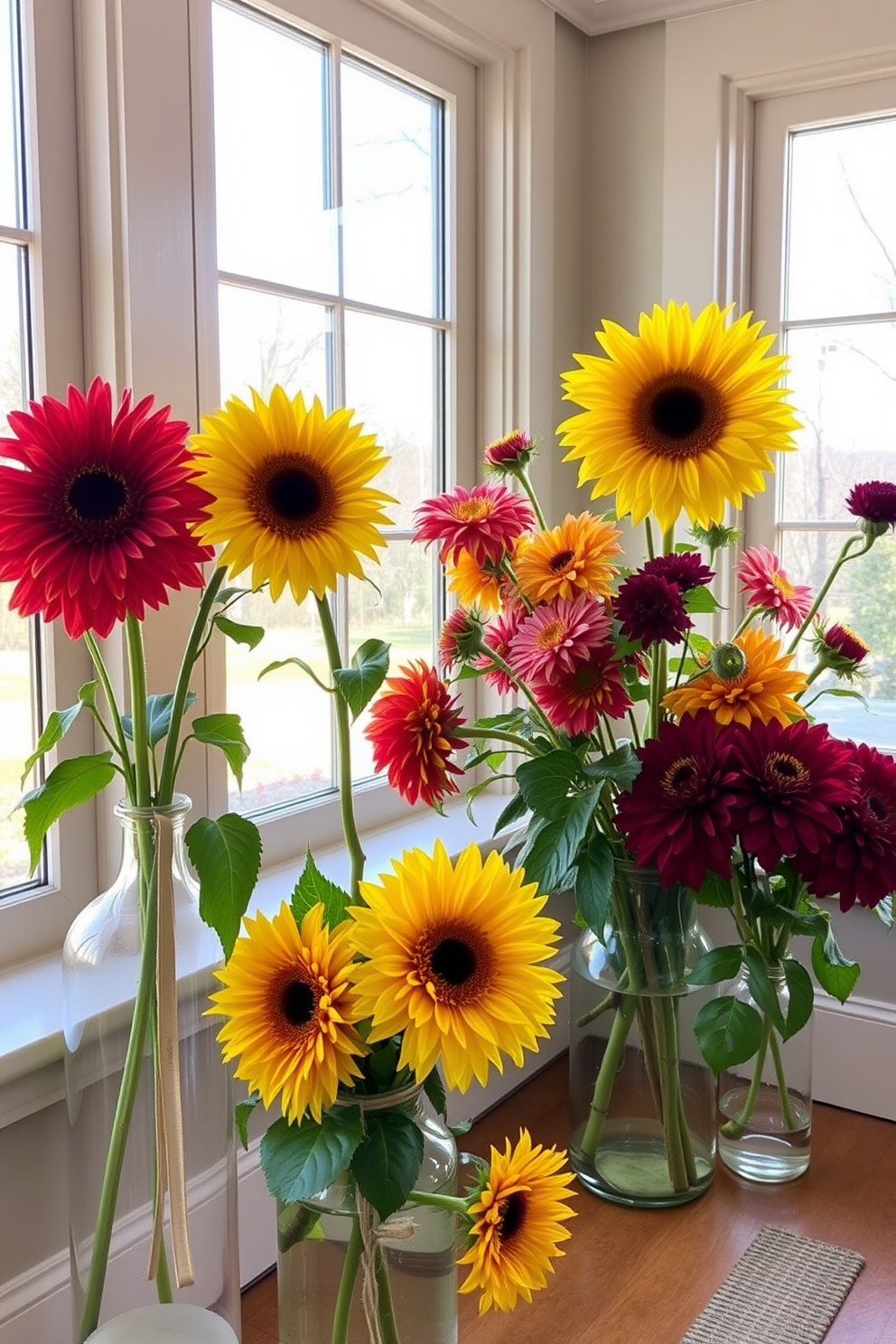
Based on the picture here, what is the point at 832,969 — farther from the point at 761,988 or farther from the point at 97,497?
the point at 97,497

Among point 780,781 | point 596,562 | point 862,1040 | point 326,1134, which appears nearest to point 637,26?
point 596,562

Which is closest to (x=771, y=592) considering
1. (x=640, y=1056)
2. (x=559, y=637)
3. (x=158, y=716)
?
(x=559, y=637)

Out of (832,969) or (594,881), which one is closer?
(594,881)

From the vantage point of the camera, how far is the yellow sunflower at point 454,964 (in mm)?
659

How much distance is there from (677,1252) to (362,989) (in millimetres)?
736

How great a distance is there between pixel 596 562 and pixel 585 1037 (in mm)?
519

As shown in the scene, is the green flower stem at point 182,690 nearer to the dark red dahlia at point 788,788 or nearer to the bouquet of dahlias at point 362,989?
the bouquet of dahlias at point 362,989

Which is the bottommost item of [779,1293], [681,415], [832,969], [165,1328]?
[779,1293]

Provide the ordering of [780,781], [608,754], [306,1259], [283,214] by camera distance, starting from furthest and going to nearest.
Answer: [283,214], [608,754], [780,781], [306,1259]

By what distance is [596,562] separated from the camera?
39.9 inches

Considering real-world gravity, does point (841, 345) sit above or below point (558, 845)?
above

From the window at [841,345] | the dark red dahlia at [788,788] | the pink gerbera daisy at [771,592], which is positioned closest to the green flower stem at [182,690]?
the dark red dahlia at [788,788]

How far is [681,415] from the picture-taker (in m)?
0.89

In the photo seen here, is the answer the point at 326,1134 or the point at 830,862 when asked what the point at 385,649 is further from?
the point at 830,862
